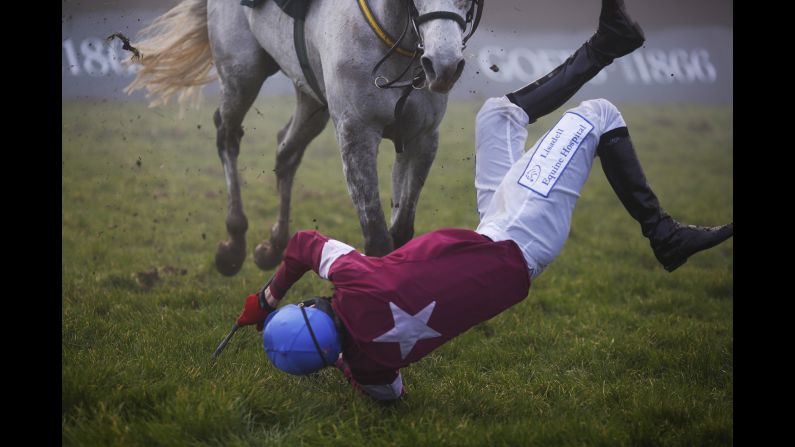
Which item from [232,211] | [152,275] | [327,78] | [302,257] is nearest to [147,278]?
[152,275]

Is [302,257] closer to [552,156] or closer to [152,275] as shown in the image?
[552,156]

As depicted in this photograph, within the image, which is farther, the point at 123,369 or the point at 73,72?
the point at 73,72

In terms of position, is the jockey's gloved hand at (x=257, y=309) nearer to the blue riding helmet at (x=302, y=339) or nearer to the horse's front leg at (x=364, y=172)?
the blue riding helmet at (x=302, y=339)

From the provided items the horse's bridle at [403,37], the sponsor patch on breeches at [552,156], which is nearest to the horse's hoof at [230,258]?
the horse's bridle at [403,37]

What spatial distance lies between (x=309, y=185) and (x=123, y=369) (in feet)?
17.4

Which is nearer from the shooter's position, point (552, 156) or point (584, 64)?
point (552, 156)

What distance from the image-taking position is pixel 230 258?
5.16 metres

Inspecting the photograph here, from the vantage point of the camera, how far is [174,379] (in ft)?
10.6

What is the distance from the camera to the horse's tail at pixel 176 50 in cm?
536

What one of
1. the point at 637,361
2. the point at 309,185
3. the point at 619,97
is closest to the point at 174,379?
the point at 637,361

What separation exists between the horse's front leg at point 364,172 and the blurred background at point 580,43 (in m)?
7.04

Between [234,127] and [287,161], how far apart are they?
45 centimetres
